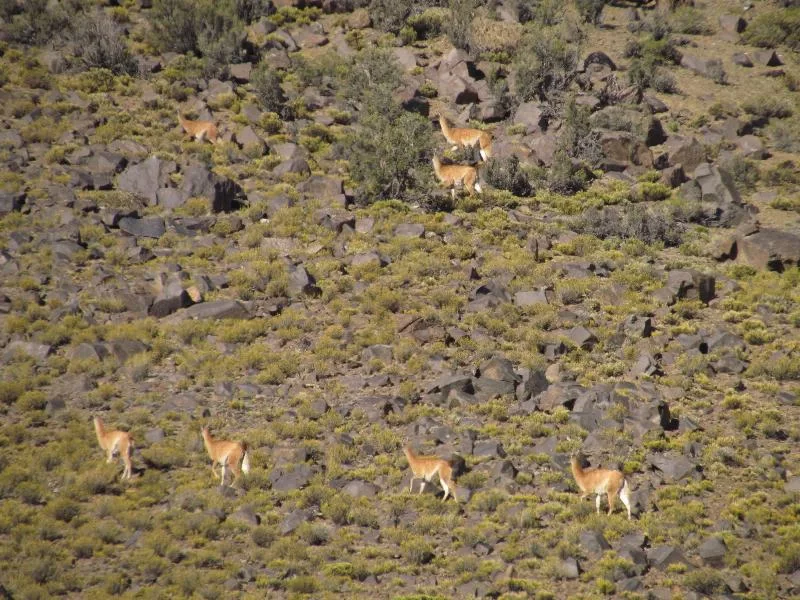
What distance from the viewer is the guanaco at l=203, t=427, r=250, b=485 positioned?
15.9 metres

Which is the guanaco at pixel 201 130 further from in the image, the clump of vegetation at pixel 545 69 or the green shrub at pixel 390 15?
the green shrub at pixel 390 15

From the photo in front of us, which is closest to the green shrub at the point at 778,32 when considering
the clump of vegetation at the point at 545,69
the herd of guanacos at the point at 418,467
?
the clump of vegetation at the point at 545,69

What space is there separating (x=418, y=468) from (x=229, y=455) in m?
3.29

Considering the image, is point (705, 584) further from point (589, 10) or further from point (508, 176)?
point (589, 10)

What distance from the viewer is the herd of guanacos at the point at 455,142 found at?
1061 inches

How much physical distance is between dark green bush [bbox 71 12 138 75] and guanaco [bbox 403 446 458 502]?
23.0 m

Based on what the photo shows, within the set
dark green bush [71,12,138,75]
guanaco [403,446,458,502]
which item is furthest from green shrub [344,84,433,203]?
guanaco [403,446,458,502]

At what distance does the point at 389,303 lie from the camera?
21672 millimetres

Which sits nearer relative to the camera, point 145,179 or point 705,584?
point 705,584

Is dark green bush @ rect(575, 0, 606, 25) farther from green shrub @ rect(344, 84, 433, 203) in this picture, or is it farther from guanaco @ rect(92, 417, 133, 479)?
guanaco @ rect(92, 417, 133, 479)

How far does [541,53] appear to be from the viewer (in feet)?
112

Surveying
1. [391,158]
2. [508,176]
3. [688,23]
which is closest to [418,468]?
[391,158]

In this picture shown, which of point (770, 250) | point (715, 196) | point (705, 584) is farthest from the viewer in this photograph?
point (715, 196)

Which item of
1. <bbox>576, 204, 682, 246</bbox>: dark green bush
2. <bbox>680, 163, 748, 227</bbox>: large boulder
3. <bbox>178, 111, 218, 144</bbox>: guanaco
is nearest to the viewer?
<bbox>576, 204, 682, 246</bbox>: dark green bush
